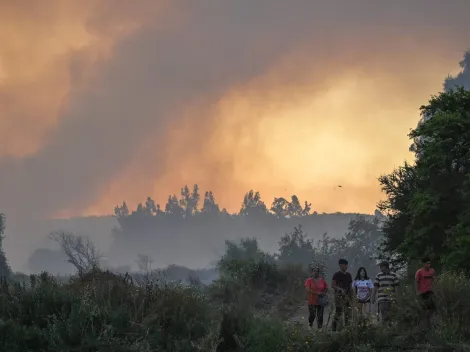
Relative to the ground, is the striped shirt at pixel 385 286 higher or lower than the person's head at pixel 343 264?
lower

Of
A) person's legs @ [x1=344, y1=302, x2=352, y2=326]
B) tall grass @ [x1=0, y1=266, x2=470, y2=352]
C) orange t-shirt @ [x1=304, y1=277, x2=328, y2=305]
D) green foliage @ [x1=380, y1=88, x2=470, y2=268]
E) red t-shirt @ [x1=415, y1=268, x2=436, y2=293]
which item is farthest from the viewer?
green foliage @ [x1=380, y1=88, x2=470, y2=268]

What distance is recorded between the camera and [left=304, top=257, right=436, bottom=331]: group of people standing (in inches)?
582

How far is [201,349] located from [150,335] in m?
1.22

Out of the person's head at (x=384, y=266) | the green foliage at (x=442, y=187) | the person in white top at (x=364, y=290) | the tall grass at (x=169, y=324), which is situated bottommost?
the tall grass at (x=169, y=324)

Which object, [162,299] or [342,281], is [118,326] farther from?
[342,281]

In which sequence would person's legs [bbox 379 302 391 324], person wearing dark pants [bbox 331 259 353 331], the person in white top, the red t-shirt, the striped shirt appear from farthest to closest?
the person in white top → the striped shirt → person's legs [bbox 379 302 391 324] → person wearing dark pants [bbox 331 259 353 331] → the red t-shirt

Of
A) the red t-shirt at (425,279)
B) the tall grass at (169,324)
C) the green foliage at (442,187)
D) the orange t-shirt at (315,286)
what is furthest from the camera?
the green foliage at (442,187)

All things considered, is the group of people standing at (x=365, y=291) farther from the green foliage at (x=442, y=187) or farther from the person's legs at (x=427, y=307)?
the green foliage at (x=442, y=187)

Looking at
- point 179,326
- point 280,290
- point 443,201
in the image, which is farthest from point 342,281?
point 280,290

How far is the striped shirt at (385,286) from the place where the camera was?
1616 centimetres

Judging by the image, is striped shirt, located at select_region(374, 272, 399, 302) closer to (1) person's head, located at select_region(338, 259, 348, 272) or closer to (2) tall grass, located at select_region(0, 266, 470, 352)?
(2) tall grass, located at select_region(0, 266, 470, 352)

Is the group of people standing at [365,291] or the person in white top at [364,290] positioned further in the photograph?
the person in white top at [364,290]

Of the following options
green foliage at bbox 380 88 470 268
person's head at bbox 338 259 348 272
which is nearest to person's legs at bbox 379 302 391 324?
person's head at bbox 338 259 348 272

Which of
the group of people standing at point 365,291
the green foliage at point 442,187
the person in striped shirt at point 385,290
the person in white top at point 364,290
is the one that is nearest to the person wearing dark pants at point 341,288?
the group of people standing at point 365,291
